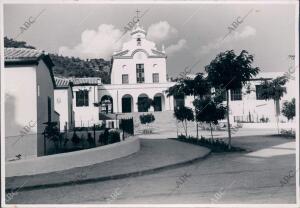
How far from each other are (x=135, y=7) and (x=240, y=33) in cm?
345

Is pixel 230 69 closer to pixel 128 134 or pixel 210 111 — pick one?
pixel 210 111

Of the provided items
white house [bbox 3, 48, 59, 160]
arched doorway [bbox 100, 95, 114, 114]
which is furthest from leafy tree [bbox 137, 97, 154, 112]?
white house [bbox 3, 48, 59, 160]

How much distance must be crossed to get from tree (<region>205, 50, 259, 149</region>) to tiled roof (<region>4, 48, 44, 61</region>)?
20.9 feet

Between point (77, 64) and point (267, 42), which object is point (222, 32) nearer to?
point (267, 42)

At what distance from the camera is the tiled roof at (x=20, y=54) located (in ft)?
32.9

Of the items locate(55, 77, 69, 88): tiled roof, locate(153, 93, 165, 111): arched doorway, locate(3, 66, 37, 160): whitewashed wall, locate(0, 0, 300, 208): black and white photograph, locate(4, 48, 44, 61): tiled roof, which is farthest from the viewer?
locate(153, 93, 165, 111): arched doorway

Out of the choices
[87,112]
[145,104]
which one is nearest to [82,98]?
[87,112]

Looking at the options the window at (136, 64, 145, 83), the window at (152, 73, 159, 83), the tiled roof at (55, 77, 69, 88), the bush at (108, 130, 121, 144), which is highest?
the window at (136, 64, 145, 83)

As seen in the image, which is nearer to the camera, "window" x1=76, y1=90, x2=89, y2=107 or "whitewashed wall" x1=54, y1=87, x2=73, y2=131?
"whitewashed wall" x1=54, y1=87, x2=73, y2=131

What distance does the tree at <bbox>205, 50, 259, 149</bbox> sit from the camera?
12.9 metres

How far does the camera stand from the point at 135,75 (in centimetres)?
3831

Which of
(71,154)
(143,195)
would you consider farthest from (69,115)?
(143,195)

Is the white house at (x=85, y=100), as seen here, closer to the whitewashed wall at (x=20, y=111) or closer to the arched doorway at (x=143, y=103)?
the arched doorway at (x=143, y=103)

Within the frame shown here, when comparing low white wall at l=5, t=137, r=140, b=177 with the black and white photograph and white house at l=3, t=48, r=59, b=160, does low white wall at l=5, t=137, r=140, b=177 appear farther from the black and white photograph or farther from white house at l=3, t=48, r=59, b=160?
white house at l=3, t=48, r=59, b=160
